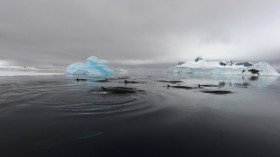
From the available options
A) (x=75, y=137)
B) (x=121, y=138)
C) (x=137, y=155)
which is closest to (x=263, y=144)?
(x=137, y=155)

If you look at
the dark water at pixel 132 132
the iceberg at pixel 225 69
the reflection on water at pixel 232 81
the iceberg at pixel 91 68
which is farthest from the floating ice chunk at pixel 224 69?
the dark water at pixel 132 132

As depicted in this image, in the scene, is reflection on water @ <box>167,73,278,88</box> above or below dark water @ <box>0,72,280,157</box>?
above

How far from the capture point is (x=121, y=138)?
6.18 m

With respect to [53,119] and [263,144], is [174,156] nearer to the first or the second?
[263,144]

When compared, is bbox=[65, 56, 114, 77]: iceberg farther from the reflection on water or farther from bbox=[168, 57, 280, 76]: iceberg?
bbox=[168, 57, 280, 76]: iceberg

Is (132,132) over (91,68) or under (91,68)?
under

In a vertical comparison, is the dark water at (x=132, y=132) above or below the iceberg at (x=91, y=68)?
below

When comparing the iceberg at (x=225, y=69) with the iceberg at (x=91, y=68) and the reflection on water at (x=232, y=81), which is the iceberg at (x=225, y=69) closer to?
the reflection on water at (x=232, y=81)

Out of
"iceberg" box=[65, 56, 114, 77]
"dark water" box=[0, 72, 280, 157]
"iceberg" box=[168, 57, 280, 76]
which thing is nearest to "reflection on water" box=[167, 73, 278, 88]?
"iceberg" box=[65, 56, 114, 77]

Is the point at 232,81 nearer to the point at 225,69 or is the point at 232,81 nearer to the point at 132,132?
the point at 132,132

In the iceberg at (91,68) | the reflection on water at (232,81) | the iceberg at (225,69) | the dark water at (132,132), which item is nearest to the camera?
the dark water at (132,132)

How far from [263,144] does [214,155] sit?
2.35m

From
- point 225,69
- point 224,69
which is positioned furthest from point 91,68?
point 225,69

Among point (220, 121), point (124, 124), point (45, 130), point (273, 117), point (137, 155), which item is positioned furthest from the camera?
point (273, 117)
